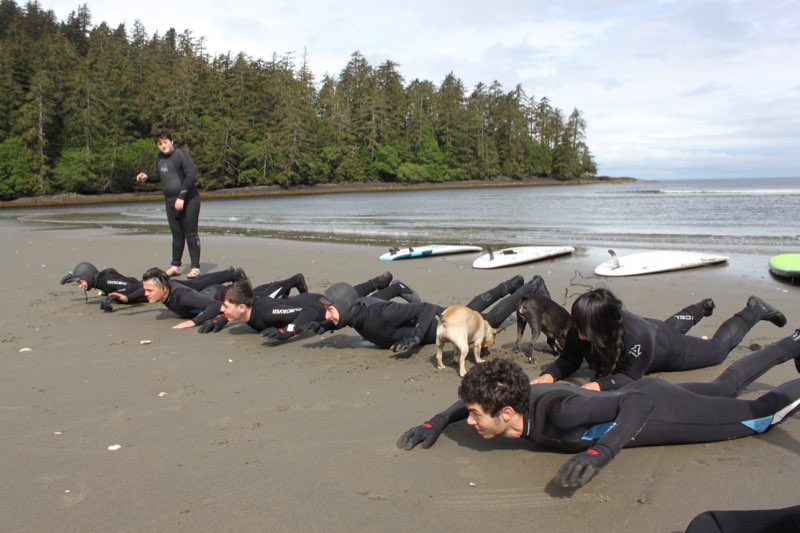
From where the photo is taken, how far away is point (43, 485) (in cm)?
326

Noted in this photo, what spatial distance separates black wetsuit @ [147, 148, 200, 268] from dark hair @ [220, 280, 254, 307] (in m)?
4.59

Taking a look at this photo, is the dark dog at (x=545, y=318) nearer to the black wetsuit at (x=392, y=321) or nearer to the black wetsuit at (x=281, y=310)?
the black wetsuit at (x=392, y=321)

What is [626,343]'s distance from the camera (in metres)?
4.13

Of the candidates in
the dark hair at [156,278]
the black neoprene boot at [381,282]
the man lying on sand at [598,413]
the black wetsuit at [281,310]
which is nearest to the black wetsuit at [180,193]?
the dark hair at [156,278]

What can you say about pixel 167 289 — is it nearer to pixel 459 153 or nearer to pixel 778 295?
pixel 778 295

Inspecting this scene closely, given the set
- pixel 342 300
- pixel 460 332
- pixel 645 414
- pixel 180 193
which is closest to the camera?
pixel 645 414

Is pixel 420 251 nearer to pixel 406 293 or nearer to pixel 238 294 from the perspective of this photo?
pixel 406 293

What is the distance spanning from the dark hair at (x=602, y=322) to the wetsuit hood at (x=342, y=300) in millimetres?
2092

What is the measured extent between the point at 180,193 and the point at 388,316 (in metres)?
5.93

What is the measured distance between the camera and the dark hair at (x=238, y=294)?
19.2 ft

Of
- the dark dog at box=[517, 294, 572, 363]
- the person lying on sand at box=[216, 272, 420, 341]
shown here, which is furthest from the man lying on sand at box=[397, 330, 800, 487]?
the person lying on sand at box=[216, 272, 420, 341]

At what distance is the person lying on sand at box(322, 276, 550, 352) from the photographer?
535 cm

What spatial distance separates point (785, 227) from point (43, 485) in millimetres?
21375

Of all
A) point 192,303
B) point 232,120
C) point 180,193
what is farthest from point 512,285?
point 232,120
